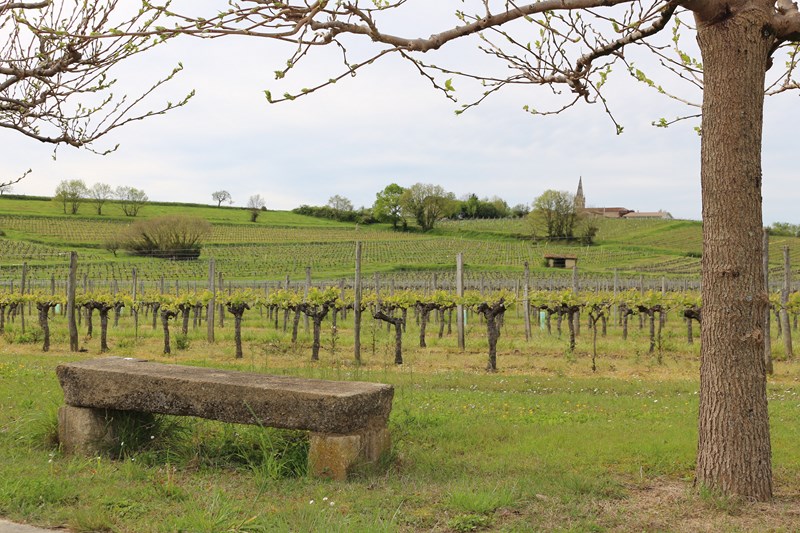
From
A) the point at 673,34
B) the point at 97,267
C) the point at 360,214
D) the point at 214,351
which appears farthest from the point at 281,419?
the point at 360,214

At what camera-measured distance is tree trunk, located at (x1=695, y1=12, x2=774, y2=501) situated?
486cm

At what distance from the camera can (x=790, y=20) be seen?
199 inches

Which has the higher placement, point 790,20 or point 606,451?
point 790,20

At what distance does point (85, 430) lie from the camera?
6.27 m

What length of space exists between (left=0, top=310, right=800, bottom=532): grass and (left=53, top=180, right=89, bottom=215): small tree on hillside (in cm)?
9372

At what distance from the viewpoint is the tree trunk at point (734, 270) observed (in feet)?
15.9

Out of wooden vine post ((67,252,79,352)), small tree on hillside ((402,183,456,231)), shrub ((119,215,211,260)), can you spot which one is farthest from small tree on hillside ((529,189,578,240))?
wooden vine post ((67,252,79,352))

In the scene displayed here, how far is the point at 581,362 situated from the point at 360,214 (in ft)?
289

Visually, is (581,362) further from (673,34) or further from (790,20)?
(790,20)

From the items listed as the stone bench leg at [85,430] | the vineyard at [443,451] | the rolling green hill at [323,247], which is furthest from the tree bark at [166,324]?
the rolling green hill at [323,247]

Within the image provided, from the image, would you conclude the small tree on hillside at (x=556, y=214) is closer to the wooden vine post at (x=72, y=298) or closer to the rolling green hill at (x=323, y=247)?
the rolling green hill at (x=323, y=247)

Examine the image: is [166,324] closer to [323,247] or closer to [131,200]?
[323,247]

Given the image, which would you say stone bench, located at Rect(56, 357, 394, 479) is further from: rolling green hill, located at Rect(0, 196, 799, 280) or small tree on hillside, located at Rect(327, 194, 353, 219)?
small tree on hillside, located at Rect(327, 194, 353, 219)

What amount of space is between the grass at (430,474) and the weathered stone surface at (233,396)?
36cm
